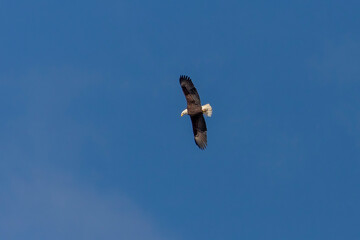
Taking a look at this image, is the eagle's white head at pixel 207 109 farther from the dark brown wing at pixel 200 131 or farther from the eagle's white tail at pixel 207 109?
the dark brown wing at pixel 200 131

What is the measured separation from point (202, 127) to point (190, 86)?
3.94 m

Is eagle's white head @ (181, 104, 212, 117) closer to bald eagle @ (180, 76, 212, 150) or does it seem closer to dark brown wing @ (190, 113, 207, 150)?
bald eagle @ (180, 76, 212, 150)

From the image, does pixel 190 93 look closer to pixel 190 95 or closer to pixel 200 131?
pixel 190 95

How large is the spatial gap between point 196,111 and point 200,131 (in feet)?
6.89

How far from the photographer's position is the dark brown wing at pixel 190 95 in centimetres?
7869

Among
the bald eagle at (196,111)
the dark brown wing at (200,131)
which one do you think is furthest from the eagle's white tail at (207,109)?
the dark brown wing at (200,131)

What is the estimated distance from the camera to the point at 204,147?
81.8 m

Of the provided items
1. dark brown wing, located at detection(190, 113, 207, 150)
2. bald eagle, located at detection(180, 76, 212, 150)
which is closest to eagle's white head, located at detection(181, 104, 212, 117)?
bald eagle, located at detection(180, 76, 212, 150)

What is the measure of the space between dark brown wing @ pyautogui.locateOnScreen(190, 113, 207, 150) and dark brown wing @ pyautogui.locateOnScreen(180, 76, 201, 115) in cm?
111

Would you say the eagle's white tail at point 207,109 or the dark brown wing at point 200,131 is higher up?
the eagle's white tail at point 207,109

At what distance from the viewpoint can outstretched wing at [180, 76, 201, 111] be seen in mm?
78688

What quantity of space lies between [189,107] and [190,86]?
5.99ft

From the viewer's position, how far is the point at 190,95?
79.2m

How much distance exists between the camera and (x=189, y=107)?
79938 millimetres
